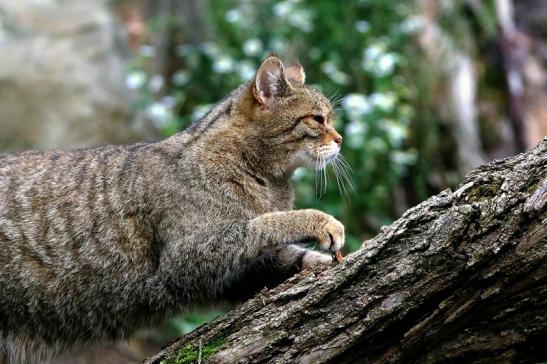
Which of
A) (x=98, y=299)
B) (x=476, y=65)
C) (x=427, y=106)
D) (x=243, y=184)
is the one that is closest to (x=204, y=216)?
(x=243, y=184)

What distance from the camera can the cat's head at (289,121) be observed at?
14.1 feet

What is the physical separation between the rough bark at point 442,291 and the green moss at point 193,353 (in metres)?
0.09

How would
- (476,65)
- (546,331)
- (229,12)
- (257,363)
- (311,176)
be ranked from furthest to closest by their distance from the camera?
1. (476,65)
2. (229,12)
3. (311,176)
4. (257,363)
5. (546,331)

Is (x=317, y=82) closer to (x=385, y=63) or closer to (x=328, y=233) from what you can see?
(x=385, y=63)

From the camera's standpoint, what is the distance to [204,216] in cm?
404

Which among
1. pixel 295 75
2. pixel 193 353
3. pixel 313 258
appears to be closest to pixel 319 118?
pixel 295 75

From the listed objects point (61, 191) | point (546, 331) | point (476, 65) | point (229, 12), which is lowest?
point (546, 331)

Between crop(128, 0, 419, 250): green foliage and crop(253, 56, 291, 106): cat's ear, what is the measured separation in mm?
2281

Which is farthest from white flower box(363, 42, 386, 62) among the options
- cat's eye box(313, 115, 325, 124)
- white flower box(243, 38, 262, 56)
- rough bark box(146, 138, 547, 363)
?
rough bark box(146, 138, 547, 363)

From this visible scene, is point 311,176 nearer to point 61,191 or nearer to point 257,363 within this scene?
point 61,191

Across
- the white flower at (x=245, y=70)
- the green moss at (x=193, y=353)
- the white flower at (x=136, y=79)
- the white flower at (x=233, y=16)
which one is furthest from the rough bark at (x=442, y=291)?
the white flower at (x=233, y=16)

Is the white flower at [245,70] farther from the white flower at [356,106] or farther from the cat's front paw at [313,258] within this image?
the cat's front paw at [313,258]

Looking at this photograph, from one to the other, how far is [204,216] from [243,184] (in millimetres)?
294

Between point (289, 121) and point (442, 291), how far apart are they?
1.67m
